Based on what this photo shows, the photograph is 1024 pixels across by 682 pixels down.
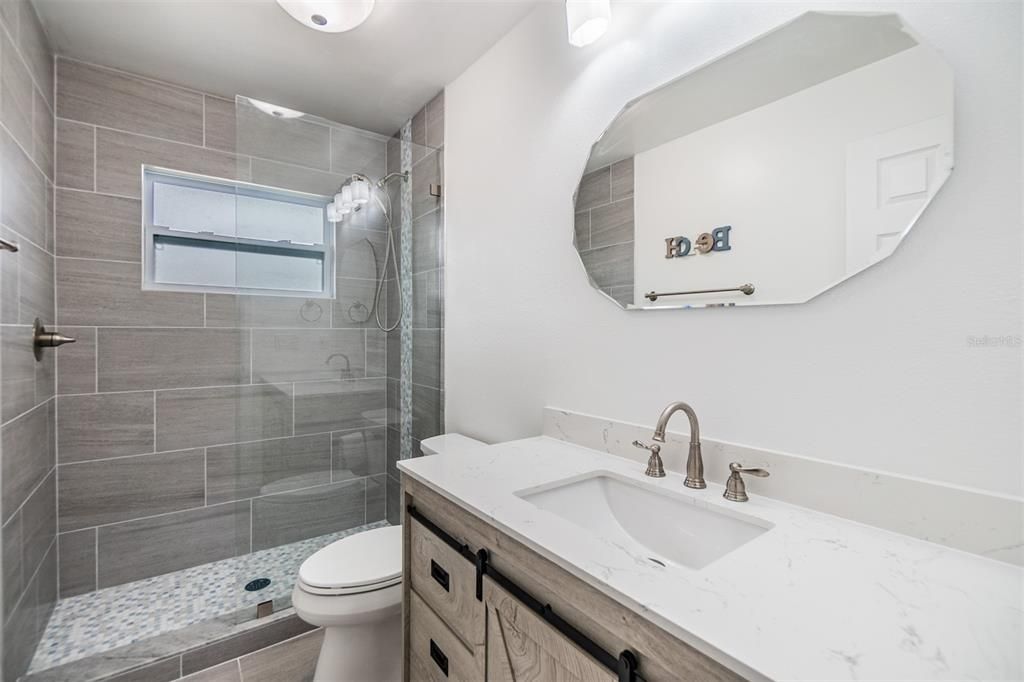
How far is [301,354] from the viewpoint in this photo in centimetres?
194

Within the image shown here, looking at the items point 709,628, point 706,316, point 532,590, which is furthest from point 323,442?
point 709,628

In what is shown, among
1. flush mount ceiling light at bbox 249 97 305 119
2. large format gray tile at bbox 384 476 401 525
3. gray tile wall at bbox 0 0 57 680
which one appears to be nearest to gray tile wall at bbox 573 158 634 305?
flush mount ceiling light at bbox 249 97 305 119

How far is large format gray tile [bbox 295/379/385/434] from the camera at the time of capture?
1966mm

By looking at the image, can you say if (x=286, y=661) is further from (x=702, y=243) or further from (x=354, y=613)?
(x=702, y=243)

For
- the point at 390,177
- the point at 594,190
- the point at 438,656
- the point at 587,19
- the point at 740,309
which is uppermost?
the point at 587,19

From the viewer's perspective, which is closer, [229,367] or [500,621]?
[500,621]

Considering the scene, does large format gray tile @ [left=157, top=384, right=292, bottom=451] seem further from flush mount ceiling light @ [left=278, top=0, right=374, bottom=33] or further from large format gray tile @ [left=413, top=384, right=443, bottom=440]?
flush mount ceiling light @ [left=278, top=0, right=374, bottom=33]

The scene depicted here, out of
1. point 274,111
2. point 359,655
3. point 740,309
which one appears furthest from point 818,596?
point 274,111

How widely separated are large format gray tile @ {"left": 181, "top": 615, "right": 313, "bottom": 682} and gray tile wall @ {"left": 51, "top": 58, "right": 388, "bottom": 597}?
1.05ft

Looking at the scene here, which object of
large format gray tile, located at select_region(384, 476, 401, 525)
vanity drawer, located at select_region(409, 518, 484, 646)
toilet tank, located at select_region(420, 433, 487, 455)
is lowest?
large format gray tile, located at select_region(384, 476, 401, 525)

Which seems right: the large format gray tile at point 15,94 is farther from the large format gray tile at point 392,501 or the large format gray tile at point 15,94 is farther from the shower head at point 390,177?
the large format gray tile at point 392,501

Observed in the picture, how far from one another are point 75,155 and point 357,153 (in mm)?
1271

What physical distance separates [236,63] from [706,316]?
2264mm

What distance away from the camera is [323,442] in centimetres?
202
